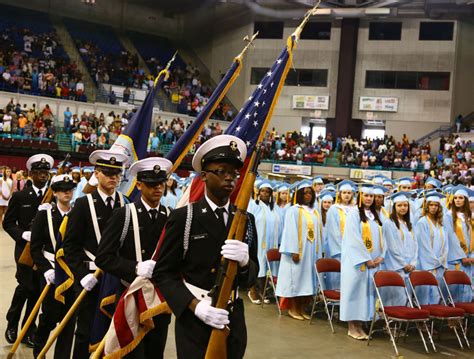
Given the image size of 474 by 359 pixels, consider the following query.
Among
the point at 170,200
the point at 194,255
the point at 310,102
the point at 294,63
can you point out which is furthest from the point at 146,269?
the point at 294,63

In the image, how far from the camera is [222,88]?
7.79m

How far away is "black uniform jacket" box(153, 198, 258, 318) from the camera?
3455 mm

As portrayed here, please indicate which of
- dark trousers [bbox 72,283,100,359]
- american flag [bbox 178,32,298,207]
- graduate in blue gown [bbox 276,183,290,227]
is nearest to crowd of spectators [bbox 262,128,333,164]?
graduate in blue gown [bbox 276,183,290,227]

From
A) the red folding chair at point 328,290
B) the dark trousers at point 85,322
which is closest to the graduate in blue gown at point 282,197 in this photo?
the red folding chair at point 328,290

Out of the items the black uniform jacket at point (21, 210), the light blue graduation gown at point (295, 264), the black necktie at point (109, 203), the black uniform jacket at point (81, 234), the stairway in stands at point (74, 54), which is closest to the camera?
the black uniform jacket at point (81, 234)

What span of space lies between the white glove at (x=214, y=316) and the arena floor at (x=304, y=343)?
3.97m

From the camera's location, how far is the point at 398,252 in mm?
8680

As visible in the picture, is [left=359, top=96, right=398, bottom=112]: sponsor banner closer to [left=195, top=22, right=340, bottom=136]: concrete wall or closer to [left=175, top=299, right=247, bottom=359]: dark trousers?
[left=195, top=22, right=340, bottom=136]: concrete wall

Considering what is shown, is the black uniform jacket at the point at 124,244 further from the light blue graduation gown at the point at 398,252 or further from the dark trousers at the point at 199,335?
the light blue graduation gown at the point at 398,252

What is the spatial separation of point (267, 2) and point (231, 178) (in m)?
34.6

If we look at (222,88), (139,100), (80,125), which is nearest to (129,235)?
(222,88)

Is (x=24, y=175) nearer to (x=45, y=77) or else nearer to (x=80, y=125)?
(x=80, y=125)

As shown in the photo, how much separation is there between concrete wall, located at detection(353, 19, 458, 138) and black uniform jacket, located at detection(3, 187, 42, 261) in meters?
30.6

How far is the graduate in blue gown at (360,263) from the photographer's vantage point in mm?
8305
